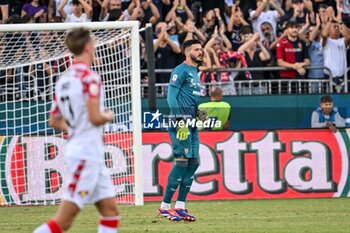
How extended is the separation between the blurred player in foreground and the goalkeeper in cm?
538

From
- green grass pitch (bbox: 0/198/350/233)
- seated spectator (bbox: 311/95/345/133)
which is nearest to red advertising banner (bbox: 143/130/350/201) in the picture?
seated spectator (bbox: 311/95/345/133)

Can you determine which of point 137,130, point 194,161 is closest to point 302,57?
point 137,130

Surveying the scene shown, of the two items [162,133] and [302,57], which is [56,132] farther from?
[302,57]

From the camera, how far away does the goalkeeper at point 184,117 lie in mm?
14340

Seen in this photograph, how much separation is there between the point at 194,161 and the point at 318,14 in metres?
9.45

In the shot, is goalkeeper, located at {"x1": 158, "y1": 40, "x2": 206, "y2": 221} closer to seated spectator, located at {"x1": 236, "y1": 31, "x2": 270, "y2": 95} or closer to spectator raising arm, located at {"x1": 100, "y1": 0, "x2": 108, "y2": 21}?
seated spectator, located at {"x1": 236, "y1": 31, "x2": 270, "y2": 95}

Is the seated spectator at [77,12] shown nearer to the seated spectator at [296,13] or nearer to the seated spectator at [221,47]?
the seated spectator at [221,47]

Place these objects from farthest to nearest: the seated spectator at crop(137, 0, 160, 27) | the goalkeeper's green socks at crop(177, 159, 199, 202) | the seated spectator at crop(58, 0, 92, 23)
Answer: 1. the seated spectator at crop(137, 0, 160, 27)
2. the seated spectator at crop(58, 0, 92, 23)
3. the goalkeeper's green socks at crop(177, 159, 199, 202)

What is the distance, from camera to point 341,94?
20625mm

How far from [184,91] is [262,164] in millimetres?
5266

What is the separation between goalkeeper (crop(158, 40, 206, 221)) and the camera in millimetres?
14340

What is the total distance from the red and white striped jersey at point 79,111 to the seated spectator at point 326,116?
11.3 m

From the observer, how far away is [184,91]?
14.5 m

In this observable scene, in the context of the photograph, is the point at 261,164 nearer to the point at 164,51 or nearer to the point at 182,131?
the point at 164,51
